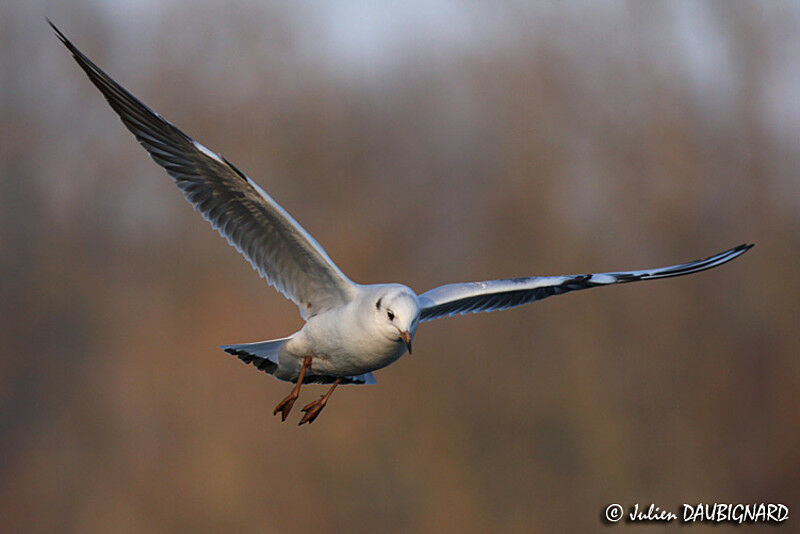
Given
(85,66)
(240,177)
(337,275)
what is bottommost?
(337,275)

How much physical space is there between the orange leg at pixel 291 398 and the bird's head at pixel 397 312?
662 mm

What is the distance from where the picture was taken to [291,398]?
434 centimetres

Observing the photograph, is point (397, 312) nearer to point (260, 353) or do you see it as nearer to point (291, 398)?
point (291, 398)

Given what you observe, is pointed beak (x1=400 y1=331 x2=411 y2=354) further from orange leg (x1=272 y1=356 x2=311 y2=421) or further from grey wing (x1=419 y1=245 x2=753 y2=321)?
orange leg (x1=272 y1=356 x2=311 y2=421)

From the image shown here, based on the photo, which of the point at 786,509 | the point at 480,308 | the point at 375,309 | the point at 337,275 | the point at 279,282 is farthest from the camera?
the point at 786,509

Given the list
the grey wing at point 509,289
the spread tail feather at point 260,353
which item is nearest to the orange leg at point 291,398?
the spread tail feather at point 260,353

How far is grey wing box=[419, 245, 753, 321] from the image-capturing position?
178 inches

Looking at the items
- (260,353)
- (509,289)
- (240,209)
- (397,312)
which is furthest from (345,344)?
(509,289)

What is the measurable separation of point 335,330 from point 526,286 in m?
1.02

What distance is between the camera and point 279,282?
4.54 m

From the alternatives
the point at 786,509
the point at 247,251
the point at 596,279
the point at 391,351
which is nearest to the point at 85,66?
the point at 247,251

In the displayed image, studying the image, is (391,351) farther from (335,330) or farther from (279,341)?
(279,341)

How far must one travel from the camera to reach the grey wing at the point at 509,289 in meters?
4.51

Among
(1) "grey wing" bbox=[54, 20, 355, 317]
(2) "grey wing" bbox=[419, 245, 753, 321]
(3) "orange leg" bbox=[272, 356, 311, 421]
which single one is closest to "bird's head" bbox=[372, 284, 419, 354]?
(1) "grey wing" bbox=[54, 20, 355, 317]
